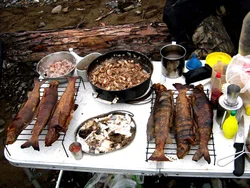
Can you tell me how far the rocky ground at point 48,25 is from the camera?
11.9 feet

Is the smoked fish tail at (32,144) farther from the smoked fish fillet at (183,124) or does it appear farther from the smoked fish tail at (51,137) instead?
the smoked fish fillet at (183,124)

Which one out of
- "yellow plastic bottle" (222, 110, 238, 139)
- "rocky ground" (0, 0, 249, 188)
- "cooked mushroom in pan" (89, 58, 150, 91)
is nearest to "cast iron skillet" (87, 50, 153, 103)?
"cooked mushroom in pan" (89, 58, 150, 91)

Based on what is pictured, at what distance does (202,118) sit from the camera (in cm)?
265

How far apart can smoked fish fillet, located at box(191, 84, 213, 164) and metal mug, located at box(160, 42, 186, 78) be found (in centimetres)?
33

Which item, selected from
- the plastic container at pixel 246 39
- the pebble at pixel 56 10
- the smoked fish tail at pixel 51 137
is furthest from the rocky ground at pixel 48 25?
the plastic container at pixel 246 39

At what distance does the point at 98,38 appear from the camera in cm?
472

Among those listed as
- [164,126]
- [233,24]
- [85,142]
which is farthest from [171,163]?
[233,24]

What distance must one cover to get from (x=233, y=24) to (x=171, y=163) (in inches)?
124

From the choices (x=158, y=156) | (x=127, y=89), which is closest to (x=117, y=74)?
(x=127, y=89)

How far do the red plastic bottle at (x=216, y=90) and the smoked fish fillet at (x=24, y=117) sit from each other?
168 centimetres

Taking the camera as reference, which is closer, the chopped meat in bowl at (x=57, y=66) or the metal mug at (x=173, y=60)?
the metal mug at (x=173, y=60)

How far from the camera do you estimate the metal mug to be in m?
3.10

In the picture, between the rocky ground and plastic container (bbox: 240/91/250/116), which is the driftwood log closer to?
the rocky ground

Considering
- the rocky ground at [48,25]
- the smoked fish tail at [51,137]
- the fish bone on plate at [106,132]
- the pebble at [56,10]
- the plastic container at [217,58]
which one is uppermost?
the smoked fish tail at [51,137]
